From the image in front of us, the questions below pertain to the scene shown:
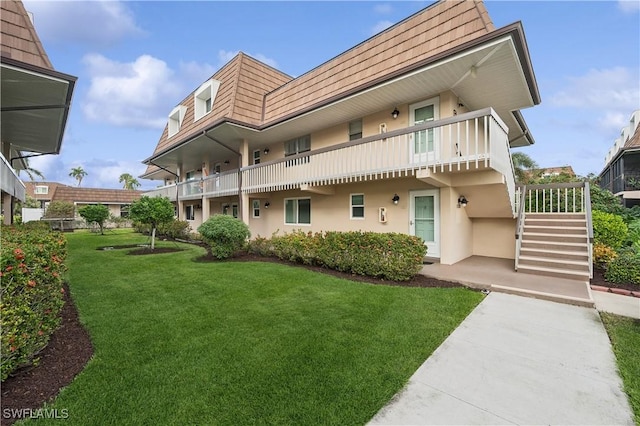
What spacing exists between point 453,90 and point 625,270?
630 cm

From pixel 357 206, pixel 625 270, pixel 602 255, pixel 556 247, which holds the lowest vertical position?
pixel 625 270

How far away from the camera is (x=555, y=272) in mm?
7012

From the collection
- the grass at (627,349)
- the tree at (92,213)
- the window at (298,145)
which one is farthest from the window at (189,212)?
the grass at (627,349)

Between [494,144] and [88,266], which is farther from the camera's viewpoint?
[88,266]

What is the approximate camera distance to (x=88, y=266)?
873 cm

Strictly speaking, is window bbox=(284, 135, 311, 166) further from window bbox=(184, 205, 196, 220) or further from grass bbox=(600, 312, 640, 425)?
window bbox=(184, 205, 196, 220)

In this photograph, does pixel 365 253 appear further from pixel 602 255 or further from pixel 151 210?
pixel 151 210

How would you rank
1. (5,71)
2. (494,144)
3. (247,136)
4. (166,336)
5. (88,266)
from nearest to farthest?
(166,336) → (5,71) → (494,144) → (88,266) → (247,136)

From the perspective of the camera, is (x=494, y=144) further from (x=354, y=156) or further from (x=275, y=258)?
(x=275, y=258)

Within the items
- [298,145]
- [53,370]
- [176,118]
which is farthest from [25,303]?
[176,118]

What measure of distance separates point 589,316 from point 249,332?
228 inches

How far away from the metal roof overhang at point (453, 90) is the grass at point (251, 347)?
5718 mm

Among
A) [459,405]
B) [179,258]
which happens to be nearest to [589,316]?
[459,405]

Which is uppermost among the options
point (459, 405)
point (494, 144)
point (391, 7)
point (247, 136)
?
point (391, 7)
